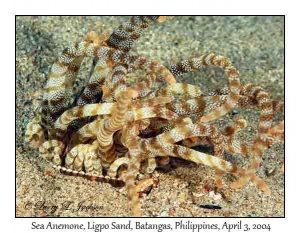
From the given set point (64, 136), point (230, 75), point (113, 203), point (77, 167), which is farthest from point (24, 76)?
point (230, 75)

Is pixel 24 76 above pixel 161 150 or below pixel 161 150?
above

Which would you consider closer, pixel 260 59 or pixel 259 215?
pixel 259 215

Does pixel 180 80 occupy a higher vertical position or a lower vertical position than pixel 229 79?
higher

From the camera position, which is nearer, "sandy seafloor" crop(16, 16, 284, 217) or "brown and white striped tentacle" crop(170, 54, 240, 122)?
"brown and white striped tentacle" crop(170, 54, 240, 122)

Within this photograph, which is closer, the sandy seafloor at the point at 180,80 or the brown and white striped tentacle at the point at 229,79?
the brown and white striped tentacle at the point at 229,79

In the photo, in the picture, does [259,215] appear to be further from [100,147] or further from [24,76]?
[24,76]

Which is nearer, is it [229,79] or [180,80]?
[229,79]

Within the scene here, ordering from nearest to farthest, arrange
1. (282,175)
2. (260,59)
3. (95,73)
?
(95,73) < (282,175) < (260,59)
